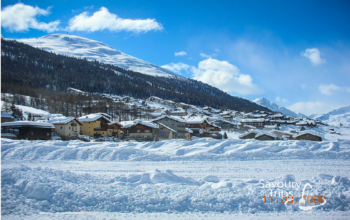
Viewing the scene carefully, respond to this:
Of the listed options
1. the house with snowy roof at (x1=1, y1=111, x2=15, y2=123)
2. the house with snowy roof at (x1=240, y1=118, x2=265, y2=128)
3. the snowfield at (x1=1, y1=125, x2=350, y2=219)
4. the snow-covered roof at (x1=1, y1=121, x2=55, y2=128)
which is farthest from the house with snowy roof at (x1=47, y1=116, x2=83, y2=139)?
the house with snowy roof at (x1=240, y1=118, x2=265, y2=128)

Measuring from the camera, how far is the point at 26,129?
2814cm

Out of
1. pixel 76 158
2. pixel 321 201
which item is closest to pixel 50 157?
pixel 76 158

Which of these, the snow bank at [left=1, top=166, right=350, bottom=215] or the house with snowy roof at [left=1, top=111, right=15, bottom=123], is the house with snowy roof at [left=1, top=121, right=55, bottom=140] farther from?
the snow bank at [left=1, top=166, right=350, bottom=215]

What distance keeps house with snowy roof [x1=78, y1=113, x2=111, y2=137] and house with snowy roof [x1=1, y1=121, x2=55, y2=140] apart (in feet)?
36.0

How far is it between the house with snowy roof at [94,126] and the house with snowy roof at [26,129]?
10983 millimetres

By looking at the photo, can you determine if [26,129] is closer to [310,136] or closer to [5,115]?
[5,115]

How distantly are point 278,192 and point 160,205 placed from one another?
13.9 ft

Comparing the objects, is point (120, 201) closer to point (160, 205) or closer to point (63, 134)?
point (160, 205)

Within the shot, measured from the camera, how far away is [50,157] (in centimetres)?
1546

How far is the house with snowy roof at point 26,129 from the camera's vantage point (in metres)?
27.0

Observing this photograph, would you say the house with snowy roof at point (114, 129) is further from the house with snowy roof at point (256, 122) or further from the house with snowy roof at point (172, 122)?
the house with snowy roof at point (256, 122)

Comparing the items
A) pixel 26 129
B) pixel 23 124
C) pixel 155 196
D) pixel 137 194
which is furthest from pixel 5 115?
pixel 155 196

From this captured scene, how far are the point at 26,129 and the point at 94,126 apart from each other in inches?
548

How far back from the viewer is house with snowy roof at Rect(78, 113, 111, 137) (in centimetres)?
4094
